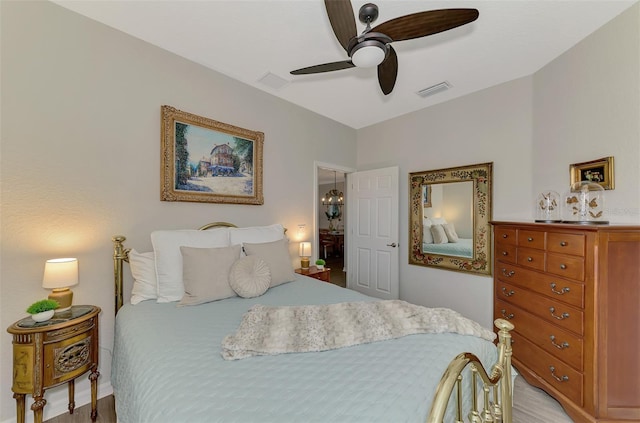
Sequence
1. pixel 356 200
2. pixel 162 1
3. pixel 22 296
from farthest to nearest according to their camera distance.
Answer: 1. pixel 356 200
2. pixel 162 1
3. pixel 22 296

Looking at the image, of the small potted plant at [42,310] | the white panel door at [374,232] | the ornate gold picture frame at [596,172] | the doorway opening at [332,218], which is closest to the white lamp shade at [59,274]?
the small potted plant at [42,310]

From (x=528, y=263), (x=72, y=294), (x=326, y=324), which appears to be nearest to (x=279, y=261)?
(x=326, y=324)

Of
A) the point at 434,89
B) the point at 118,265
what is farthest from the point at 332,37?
the point at 118,265

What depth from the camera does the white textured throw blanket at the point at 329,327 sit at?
1.20 meters

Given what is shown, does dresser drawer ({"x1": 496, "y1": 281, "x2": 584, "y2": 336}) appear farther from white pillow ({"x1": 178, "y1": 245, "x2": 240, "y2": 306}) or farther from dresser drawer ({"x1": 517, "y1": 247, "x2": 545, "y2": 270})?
white pillow ({"x1": 178, "y1": 245, "x2": 240, "y2": 306})

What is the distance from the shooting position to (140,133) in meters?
2.22

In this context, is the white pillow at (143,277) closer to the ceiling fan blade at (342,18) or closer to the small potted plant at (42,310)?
the small potted plant at (42,310)

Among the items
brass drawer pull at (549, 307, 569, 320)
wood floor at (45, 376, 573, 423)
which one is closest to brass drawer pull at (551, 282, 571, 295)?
brass drawer pull at (549, 307, 569, 320)

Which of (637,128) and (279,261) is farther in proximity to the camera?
(279,261)

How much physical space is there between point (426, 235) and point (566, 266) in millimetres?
1681

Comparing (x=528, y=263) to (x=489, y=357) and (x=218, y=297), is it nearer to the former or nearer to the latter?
(x=489, y=357)

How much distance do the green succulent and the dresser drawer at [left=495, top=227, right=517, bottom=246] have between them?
3502 millimetres

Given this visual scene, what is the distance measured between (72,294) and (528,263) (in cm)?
352

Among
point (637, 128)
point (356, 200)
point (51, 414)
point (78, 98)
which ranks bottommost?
point (51, 414)
